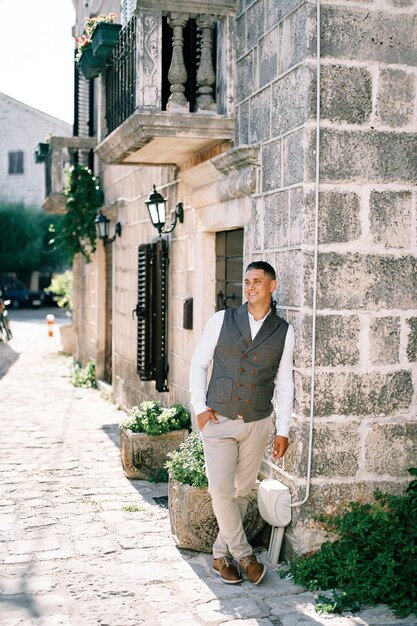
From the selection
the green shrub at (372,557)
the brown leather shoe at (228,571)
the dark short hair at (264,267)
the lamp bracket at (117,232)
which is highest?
the lamp bracket at (117,232)

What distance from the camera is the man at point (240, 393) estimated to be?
14.9 feet

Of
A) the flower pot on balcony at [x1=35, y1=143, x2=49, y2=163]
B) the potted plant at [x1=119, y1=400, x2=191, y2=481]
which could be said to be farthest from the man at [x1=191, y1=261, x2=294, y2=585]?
the flower pot on balcony at [x1=35, y1=143, x2=49, y2=163]

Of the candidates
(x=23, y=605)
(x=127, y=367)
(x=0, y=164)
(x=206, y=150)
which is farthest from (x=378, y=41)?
(x=0, y=164)

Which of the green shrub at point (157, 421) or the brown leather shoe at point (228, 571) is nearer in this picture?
the brown leather shoe at point (228, 571)

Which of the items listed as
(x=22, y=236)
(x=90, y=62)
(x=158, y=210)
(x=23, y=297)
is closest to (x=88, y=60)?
(x=90, y=62)

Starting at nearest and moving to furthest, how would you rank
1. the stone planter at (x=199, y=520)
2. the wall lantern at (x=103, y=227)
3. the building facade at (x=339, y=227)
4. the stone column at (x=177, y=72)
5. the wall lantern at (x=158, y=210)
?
the building facade at (x=339, y=227)
the stone planter at (x=199, y=520)
the stone column at (x=177, y=72)
the wall lantern at (x=158, y=210)
the wall lantern at (x=103, y=227)

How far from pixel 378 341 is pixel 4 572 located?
8.61 ft

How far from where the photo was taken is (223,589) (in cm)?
456

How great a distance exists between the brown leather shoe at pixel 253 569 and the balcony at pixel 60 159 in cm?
919

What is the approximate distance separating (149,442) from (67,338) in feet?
36.6

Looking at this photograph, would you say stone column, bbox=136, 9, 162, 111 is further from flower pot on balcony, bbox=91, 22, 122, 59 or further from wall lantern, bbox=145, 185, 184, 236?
wall lantern, bbox=145, 185, 184, 236

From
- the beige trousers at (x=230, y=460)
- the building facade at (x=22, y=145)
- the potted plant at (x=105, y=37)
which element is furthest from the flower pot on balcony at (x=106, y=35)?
the building facade at (x=22, y=145)

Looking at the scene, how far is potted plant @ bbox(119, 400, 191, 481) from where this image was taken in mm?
7000

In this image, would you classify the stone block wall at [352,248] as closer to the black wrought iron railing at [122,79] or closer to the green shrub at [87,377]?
the black wrought iron railing at [122,79]
